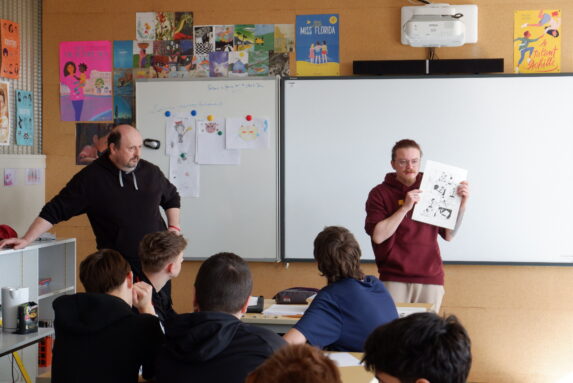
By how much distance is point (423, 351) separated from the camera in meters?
1.42

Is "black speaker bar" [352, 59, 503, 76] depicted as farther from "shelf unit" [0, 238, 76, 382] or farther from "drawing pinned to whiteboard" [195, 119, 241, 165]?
"shelf unit" [0, 238, 76, 382]

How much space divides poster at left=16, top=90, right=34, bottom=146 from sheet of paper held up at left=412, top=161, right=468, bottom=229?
9.39ft

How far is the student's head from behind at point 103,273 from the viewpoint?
2604 millimetres

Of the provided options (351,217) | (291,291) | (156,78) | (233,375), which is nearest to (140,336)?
(233,375)

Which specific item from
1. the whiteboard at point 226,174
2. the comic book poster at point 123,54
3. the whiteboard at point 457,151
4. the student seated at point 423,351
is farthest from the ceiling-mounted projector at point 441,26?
the student seated at point 423,351

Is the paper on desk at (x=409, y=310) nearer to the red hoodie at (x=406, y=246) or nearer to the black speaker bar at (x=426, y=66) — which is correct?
the red hoodie at (x=406, y=246)

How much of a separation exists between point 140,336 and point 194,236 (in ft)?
9.62

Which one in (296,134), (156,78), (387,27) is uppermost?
(387,27)

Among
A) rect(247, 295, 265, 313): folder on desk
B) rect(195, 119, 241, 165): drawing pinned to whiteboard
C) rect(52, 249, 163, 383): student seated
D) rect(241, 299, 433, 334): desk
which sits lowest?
rect(241, 299, 433, 334): desk

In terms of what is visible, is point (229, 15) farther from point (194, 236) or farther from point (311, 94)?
point (194, 236)

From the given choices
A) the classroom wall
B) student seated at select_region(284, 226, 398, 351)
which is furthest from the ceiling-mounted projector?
student seated at select_region(284, 226, 398, 351)

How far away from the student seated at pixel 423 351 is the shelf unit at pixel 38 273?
309 centimetres

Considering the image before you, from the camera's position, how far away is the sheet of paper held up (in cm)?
396

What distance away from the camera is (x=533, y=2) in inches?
196
